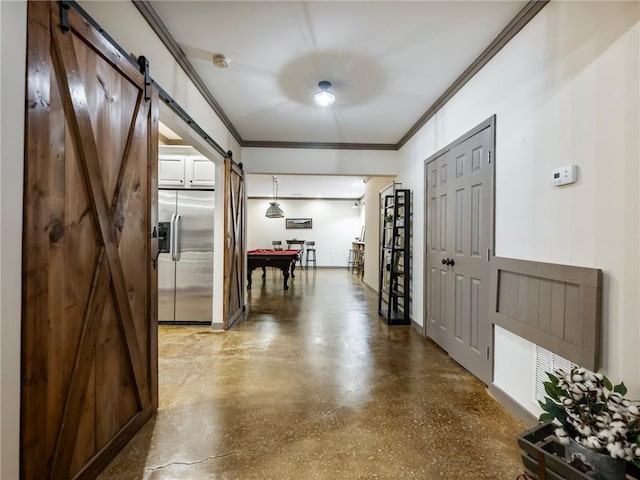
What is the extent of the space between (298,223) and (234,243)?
721 centimetres

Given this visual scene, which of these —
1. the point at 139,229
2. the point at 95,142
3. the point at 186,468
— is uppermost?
the point at 95,142

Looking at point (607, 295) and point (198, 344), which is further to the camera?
point (198, 344)

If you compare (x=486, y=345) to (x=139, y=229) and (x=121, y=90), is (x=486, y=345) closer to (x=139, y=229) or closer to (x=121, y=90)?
(x=139, y=229)

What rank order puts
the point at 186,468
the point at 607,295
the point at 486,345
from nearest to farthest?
the point at 607,295
the point at 186,468
the point at 486,345

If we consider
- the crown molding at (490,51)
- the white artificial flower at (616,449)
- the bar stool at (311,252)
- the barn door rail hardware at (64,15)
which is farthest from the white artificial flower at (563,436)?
the bar stool at (311,252)

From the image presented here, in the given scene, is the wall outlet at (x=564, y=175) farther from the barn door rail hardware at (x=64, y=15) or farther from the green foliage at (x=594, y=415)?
the barn door rail hardware at (x=64, y=15)

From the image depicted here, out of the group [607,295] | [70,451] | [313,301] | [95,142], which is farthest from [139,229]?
[313,301]

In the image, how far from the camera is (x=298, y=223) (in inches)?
448

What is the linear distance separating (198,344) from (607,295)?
343cm

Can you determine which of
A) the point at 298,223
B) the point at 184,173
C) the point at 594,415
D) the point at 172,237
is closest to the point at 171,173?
the point at 184,173

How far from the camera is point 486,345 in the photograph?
2416 mm

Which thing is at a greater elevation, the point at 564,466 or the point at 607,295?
the point at 607,295

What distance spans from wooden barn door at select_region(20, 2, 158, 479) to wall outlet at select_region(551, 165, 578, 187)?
2.43m

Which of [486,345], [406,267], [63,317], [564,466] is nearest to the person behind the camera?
[564,466]
